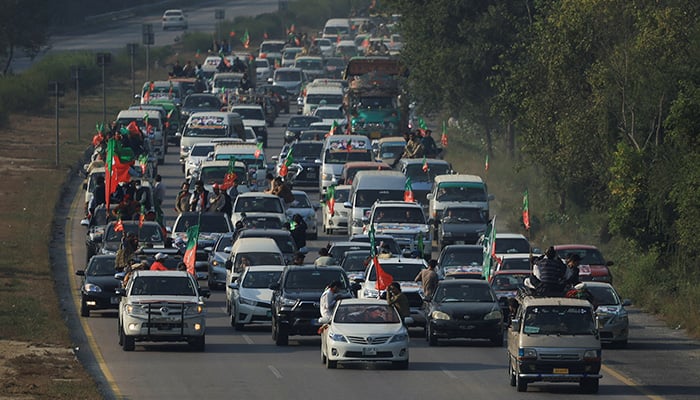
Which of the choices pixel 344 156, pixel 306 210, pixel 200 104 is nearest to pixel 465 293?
pixel 306 210

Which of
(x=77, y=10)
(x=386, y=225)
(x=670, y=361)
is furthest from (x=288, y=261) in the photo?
(x=77, y=10)

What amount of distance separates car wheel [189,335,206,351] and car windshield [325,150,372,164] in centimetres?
2782

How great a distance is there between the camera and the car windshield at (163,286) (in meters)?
36.6

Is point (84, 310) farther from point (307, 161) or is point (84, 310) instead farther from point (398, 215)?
point (307, 161)

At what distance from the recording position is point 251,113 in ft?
274

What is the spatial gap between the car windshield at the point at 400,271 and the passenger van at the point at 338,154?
21.7 m

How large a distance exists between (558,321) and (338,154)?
111 feet

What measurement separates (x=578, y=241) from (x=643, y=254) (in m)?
8.74

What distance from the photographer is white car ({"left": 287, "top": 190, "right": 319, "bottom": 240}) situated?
182 ft

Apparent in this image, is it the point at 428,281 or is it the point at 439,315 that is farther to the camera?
the point at 428,281

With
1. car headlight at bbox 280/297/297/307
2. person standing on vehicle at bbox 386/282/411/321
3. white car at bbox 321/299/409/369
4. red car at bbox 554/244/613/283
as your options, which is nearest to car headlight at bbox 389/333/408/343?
white car at bbox 321/299/409/369

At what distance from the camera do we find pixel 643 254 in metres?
49.3

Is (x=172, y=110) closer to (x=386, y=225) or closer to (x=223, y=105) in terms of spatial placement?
(x=223, y=105)

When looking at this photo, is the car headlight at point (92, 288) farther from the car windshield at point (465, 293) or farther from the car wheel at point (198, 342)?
the car windshield at point (465, 293)
